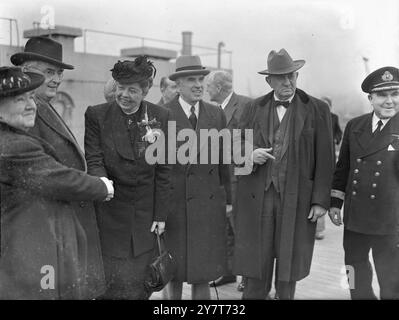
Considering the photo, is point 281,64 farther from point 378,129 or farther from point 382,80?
point 378,129

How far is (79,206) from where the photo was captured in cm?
289

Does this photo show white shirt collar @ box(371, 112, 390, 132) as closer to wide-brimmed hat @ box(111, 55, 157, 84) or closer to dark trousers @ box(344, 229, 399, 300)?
dark trousers @ box(344, 229, 399, 300)

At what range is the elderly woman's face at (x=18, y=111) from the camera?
8.02ft

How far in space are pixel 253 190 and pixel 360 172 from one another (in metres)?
0.79

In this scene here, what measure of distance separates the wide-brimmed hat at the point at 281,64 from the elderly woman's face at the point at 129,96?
1.02m

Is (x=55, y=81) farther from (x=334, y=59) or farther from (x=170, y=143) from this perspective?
(x=334, y=59)

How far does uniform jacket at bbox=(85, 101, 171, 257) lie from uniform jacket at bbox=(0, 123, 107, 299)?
1.62ft

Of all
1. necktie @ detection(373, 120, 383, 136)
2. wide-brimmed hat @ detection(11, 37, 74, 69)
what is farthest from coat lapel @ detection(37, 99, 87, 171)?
necktie @ detection(373, 120, 383, 136)

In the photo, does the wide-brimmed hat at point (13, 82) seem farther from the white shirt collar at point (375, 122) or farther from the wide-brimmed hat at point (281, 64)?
the white shirt collar at point (375, 122)

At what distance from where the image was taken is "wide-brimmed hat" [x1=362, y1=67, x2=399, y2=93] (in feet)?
11.0

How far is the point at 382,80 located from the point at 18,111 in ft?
8.04

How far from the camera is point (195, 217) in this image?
3631mm

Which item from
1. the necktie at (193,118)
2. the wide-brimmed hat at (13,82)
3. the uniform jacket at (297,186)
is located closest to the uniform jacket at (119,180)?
the necktie at (193,118)
